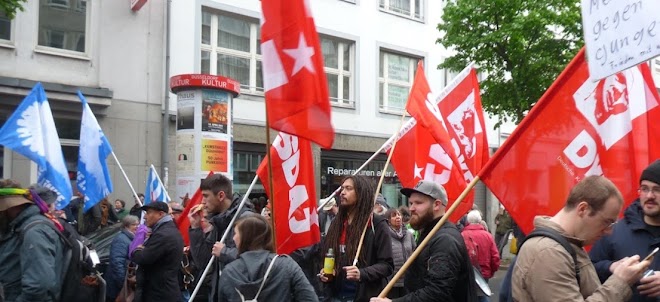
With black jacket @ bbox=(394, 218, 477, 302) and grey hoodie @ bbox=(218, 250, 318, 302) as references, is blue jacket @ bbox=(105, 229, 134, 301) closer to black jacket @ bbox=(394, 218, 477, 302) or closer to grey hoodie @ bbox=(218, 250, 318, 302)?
grey hoodie @ bbox=(218, 250, 318, 302)

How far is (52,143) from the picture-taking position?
793 centimetres

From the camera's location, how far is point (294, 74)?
412 centimetres

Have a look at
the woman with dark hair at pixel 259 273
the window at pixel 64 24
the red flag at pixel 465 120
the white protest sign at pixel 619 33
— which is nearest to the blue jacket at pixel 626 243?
the white protest sign at pixel 619 33

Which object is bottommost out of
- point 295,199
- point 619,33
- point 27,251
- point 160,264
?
point 160,264

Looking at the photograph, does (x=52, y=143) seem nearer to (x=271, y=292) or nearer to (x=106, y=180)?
(x=106, y=180)

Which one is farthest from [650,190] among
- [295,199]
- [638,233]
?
[295,199]

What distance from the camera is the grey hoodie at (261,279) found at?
13.0 feet

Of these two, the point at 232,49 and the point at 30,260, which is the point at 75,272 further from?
the point at 232,49

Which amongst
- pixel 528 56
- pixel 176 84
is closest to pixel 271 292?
pixel 176 84

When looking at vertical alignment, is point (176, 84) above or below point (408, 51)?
below

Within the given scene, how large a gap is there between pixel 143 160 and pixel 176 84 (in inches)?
127

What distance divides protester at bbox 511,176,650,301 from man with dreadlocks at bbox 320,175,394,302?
2.50m

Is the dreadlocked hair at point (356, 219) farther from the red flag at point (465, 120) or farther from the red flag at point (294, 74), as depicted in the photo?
the red flag at point (465, 120)

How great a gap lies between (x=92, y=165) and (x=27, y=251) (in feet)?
13.0
